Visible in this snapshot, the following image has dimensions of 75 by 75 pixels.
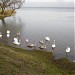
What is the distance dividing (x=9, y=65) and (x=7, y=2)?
7403 centimetres

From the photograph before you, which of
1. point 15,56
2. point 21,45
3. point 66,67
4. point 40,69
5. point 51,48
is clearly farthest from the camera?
point 21,45

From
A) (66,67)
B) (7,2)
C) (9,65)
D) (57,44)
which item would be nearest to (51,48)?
(57,44)

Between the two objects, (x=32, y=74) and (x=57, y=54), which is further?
(x=57, y=54)

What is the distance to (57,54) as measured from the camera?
35938 millimetres

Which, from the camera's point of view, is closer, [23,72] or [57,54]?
[23,72]

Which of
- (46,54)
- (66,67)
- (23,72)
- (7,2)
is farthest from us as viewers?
(7,2)

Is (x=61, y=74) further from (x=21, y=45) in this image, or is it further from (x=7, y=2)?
(x=7, y=2)

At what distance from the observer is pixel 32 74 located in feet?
68.7

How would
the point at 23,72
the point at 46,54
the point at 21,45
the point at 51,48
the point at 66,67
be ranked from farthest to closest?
the point at 21,45 → the point at 51,48 → the point at 46,54 → the point at 66,67 → the point at 23,72

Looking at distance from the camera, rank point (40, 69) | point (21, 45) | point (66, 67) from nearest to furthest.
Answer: point (40, 69) → point (66, 67) → point (21, 45)

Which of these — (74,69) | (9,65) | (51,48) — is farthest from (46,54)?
(9,65)

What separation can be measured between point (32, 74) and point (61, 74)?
14.6 ft

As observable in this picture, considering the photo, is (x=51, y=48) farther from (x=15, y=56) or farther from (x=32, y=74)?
(x=32, y=74)

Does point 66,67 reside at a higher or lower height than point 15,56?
lower
